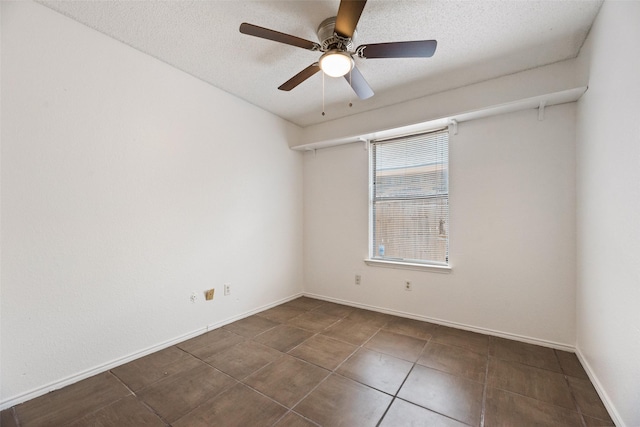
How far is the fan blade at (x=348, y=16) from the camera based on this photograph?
1481mm

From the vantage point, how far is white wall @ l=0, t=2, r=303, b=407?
70.7 inches

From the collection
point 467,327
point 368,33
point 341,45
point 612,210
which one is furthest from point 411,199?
point 341,45

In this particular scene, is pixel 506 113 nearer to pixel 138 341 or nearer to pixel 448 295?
pixel 448 295

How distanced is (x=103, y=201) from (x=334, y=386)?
2.34 m

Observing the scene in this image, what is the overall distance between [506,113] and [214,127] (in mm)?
3131

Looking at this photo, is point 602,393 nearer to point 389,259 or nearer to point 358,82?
point 389,259

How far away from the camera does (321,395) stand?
187 cm

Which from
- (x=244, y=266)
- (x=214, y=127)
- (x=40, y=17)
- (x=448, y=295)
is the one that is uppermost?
(x=40, y=17)

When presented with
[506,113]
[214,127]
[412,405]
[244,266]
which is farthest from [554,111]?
[244,266]

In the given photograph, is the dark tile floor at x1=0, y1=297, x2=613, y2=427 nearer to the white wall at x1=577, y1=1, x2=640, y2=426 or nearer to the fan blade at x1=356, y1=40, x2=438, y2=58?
the white wall at x1=577, y1=1, x2=640, y2=426

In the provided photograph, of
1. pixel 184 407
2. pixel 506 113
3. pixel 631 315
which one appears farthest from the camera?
pixel 506 113

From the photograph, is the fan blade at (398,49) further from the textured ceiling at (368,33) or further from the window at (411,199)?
the window at (411,199)

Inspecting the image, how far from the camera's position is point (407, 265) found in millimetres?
3312

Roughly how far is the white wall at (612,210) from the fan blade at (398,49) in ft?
3.37
